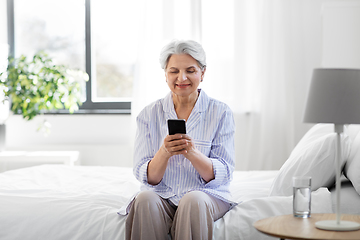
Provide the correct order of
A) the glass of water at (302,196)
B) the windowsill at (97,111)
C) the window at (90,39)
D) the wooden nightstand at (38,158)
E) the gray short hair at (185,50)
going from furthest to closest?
the window at (90,39), the windowsill at (97,111), the wooden nightstand at (38,158), the gray short hair at (185,50), the glass of water at (302,196)

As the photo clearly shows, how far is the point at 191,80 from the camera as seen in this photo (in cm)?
186

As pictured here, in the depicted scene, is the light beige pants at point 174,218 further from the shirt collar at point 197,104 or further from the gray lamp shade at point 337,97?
the gray lamp shade at point 337,97

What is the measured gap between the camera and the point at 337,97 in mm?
1193

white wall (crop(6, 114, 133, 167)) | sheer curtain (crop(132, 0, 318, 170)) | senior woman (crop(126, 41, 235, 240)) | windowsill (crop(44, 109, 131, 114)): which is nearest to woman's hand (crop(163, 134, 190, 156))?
senior woman (crop(126, 41, 235, 240))

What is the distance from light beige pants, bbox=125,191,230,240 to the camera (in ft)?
4.95

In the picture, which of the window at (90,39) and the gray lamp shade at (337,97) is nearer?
the gray lamp shade at (337,97)

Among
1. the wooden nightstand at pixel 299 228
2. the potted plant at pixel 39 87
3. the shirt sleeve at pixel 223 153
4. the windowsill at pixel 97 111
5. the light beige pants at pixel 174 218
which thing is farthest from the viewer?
the windowsill at pixel 97 111

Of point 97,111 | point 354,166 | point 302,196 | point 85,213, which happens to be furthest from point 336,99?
point 97,111

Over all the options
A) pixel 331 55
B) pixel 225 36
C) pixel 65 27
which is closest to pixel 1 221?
pixel 331 55

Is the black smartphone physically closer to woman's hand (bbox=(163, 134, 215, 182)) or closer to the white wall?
woman's hand (bbox=(163, 134, 215, 182))

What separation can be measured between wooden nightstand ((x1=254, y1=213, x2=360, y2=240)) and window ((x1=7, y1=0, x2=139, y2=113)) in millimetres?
2848

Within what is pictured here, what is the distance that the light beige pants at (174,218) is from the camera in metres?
1.51

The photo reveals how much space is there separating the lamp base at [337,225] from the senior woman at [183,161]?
42 centimetres

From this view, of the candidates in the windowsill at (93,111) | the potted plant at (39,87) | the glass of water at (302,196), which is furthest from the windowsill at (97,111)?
the glass of water at (302,196)
